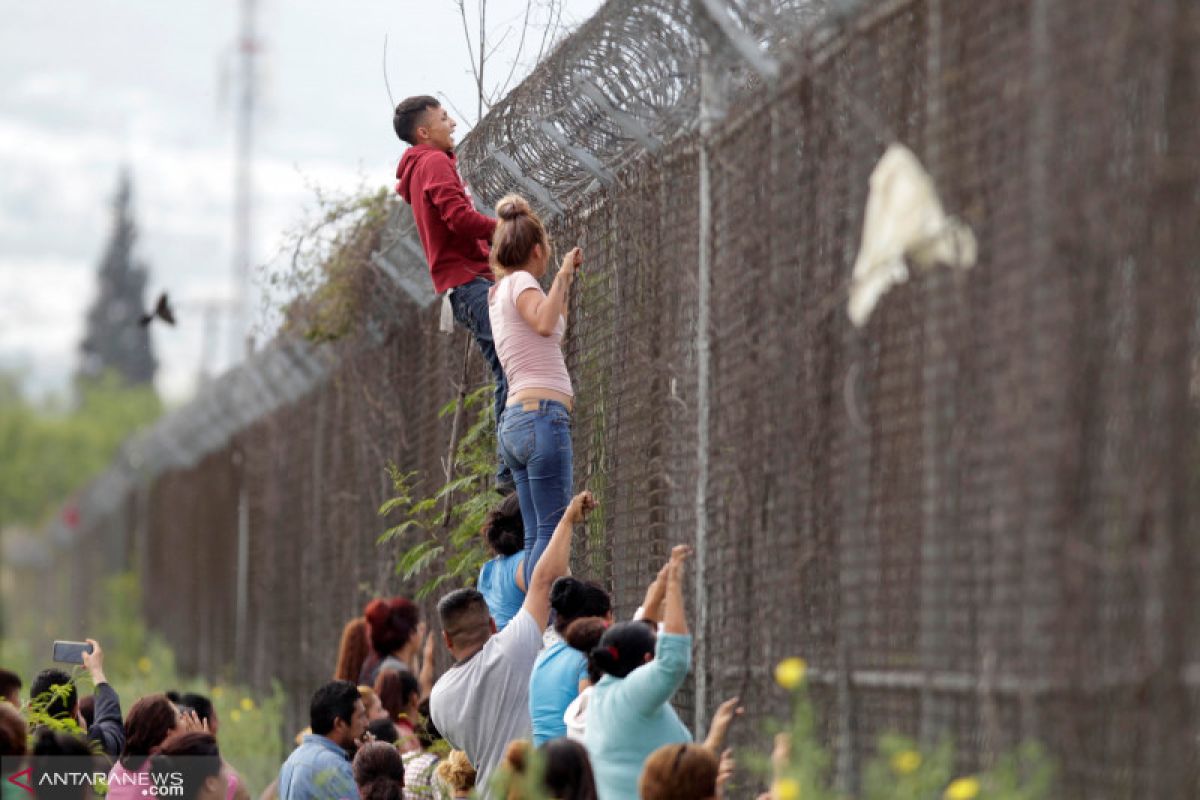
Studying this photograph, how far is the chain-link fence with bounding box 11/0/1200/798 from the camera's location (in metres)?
3.53

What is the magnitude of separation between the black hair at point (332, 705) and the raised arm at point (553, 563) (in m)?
1.13

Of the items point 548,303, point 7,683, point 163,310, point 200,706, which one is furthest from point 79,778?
point 163,310

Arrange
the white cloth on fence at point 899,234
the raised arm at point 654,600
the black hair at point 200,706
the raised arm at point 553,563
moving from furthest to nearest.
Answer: the black hair at point 200,706, the raised arm at point 553,563, the raised arm at point 654,600, the white cloth on fence at point 899,234

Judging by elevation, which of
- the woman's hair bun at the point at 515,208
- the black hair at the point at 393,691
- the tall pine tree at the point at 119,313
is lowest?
the black hair at the point at 393,691

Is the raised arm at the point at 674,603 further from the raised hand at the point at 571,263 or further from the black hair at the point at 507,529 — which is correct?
the black hair at the point at 507,529

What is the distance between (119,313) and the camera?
377 ft

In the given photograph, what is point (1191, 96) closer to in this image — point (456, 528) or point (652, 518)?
point (652, 518)

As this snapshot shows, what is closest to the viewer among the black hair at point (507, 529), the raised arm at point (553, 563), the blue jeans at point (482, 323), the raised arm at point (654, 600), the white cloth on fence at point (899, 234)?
the white cloth on fence at point (899, 234)

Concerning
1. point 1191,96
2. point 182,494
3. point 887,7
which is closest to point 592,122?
point 887,7

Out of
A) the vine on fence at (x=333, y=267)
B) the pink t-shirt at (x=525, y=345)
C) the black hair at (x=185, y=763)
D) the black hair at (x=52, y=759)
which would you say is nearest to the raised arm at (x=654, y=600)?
the pink t-shirt at (x=525, y=345)

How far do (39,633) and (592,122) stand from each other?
102 ft

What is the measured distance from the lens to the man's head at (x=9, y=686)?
284 inches

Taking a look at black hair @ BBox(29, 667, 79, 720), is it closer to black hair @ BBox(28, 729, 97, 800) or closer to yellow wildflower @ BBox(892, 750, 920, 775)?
black hair @ BBox(28, 729, 97, 800)

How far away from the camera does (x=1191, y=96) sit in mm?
3557
